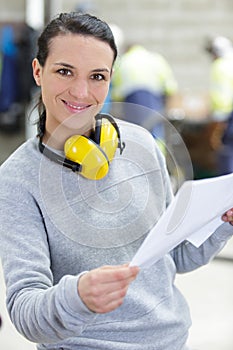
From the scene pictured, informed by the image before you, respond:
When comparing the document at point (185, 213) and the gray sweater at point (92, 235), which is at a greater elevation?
the document at point (185, 213)

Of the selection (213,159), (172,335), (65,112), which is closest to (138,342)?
(172,335)

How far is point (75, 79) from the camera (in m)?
1.22

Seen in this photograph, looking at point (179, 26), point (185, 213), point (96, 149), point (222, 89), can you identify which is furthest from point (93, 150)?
point (179, 26)

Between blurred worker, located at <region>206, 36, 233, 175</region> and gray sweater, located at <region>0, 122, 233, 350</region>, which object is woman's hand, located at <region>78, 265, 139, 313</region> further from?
blurred worker, located at <region>206, 36, 233, 175</region>

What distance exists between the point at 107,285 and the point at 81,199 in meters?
0.31

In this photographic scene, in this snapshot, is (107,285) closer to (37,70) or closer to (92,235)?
(92,235)

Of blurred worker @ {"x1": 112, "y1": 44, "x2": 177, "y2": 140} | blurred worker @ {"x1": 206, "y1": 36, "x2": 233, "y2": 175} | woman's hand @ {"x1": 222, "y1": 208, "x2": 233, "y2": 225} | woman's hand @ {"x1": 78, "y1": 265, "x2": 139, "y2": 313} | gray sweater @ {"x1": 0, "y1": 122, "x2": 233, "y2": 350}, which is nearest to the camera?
woman's hand @ {"x1": 78, "y1": 265, "x2": 139, "y2": 313}

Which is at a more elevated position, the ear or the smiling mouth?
the ear

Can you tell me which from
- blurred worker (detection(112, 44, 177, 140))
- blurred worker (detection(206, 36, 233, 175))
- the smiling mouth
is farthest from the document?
blurred worker (detection(206, 36, 233, 175))

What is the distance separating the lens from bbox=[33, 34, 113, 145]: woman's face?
3.97ft

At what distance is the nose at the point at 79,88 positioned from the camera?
3.98 feet

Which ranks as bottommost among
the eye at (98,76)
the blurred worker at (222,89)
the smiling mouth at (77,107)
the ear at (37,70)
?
the blurred worker at (222,89)

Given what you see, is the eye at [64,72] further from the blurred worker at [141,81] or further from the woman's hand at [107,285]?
the blurred worker at [141,81]

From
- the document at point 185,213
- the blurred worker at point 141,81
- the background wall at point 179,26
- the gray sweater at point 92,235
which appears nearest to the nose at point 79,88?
the gray sweater at point 92,235
